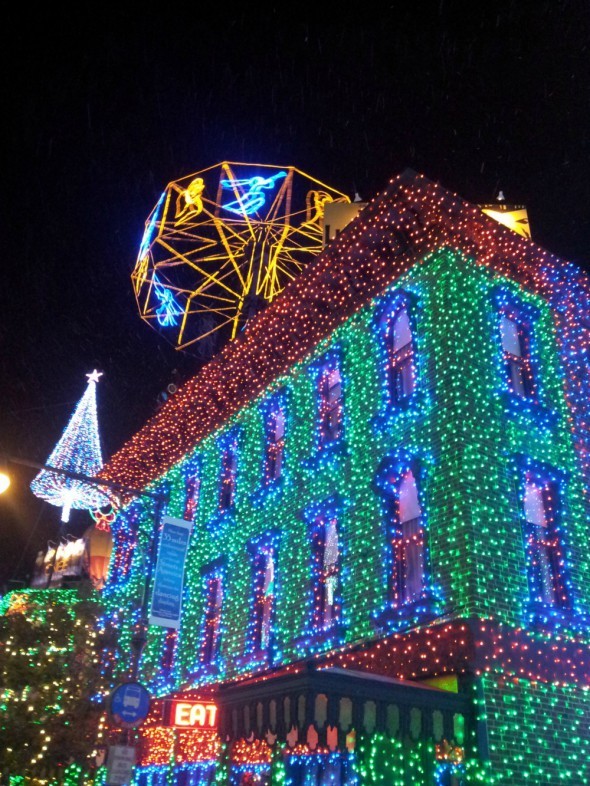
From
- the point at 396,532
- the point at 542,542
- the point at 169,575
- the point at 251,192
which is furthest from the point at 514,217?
the point at 169,575

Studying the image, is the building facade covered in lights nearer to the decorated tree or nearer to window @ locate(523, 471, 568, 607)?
window @ locate(523, 471, 568, 607)

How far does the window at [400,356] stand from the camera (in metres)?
14.4

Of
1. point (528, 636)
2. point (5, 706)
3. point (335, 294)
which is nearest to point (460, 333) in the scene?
point (335, 294)

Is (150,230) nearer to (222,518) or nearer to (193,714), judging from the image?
(222,518)

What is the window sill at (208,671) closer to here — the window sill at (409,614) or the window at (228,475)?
the window at (228,475)

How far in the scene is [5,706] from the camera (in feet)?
49.2

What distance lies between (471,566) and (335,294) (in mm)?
7830

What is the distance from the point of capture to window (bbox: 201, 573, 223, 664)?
18109mm

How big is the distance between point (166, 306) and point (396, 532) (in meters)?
11.2

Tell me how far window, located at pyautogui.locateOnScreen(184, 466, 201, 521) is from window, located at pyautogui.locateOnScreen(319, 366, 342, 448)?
6.28 metres

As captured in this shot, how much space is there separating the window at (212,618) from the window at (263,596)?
5.53 feet

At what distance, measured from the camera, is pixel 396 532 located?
13.2 metres

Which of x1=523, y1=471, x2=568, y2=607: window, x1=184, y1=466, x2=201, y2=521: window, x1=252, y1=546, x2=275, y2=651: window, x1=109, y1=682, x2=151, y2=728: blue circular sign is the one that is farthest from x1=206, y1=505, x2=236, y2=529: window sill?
x1=523, y1=471, x2=568, y2=607: window

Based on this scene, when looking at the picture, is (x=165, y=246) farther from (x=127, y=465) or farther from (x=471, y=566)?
(x=471, y=566)
